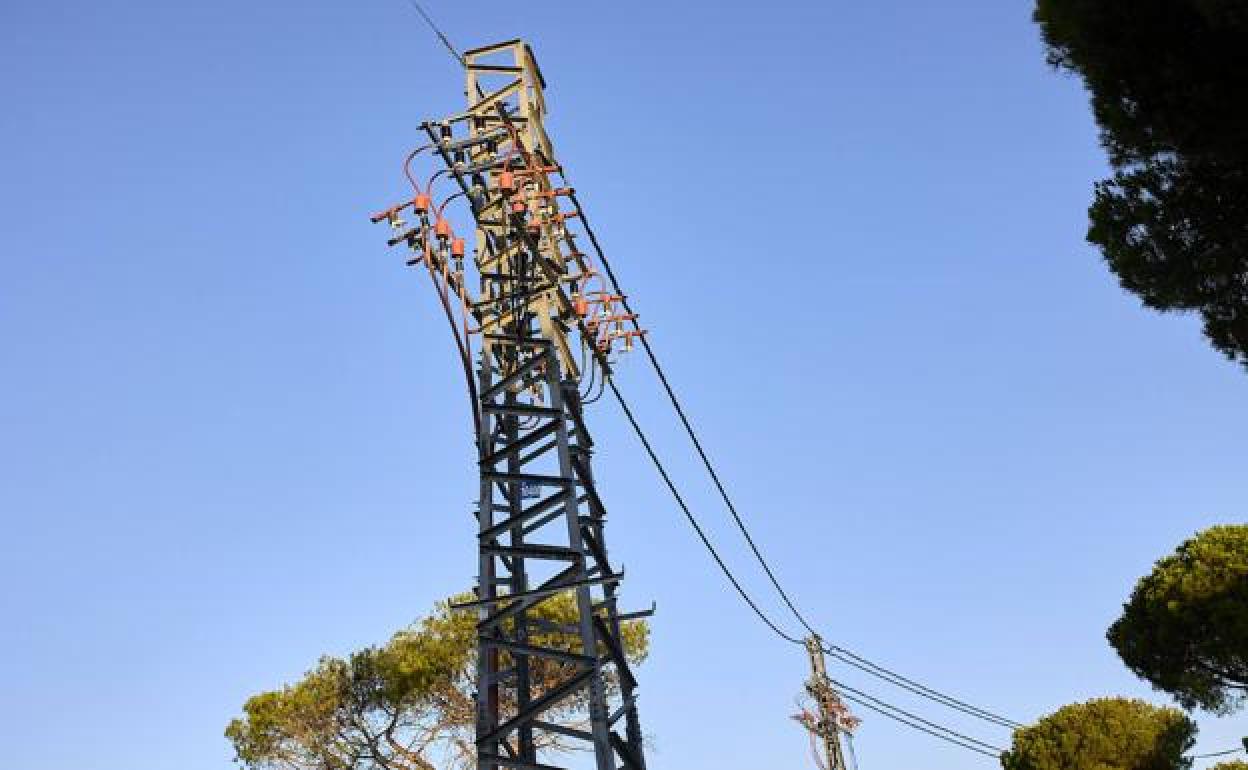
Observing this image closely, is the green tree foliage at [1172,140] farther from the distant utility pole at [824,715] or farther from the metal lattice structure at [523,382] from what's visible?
the distant utility pole at [824,715]

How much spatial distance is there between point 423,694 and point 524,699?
12850mm

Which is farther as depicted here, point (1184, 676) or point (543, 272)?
point (1184, 676)

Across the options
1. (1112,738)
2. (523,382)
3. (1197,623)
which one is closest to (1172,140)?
(523,382)

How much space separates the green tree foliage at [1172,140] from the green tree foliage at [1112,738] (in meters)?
14.0

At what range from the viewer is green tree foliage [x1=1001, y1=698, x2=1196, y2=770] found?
17.6 metres

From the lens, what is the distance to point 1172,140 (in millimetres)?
5898

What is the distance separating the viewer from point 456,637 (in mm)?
19609

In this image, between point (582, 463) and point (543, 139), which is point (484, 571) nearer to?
point (582, 463)

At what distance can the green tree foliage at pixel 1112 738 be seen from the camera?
17625mm

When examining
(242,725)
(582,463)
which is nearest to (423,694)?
(242,725)

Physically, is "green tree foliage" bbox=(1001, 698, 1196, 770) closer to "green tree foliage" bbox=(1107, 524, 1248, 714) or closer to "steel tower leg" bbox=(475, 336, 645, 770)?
"green tree foliage" bbox=(1107, 524, 1248, 714)

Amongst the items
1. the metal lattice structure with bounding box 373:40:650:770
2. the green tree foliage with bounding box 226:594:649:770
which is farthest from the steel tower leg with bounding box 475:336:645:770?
the green tree foliage with bounding box 226:594:649:770

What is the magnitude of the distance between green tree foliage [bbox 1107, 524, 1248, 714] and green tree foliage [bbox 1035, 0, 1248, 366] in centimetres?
1114

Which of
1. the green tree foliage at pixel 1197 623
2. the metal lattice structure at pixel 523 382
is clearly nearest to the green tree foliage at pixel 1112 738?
the green tree foliage at pixel 1197 623
